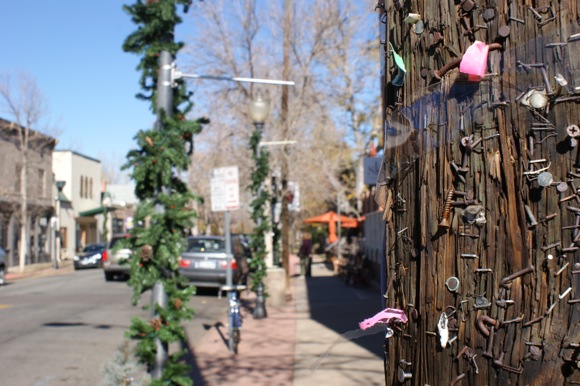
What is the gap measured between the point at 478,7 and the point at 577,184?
1.63ft

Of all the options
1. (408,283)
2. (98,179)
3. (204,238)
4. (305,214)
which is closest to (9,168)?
(98,179)

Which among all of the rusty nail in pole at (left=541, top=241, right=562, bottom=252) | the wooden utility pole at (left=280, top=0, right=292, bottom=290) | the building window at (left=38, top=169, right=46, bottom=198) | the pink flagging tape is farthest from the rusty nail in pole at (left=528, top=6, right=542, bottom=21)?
the building window at (left=38, top=169, right=46, bottom=198)

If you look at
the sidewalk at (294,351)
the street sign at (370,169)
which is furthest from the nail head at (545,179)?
the street sign at (370,169)

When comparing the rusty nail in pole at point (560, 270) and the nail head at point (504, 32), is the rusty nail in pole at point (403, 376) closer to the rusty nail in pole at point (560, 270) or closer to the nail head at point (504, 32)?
the rusty nail in pole at point (560, 270)

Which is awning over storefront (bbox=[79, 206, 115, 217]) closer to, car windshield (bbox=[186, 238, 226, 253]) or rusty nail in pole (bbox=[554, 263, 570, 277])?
car windshield (bbox=[186, 238, 226, 253])

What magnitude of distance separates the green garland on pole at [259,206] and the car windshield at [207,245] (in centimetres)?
212

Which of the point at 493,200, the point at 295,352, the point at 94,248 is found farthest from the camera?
the point at 94,248

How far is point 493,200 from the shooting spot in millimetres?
1599

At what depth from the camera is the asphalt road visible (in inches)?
366

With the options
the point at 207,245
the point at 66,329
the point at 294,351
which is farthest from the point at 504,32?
the point at 207,245

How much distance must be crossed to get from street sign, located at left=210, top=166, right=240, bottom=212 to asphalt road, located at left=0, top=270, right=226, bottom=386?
2.41 meters

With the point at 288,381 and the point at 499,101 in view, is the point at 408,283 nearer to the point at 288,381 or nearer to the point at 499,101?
the point at 499,101

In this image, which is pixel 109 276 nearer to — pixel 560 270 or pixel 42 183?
pixel 42 183

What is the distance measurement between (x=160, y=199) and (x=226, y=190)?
196 inches
